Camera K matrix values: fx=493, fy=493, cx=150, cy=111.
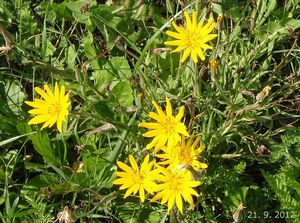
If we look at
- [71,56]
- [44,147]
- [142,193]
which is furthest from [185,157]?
[71,56]

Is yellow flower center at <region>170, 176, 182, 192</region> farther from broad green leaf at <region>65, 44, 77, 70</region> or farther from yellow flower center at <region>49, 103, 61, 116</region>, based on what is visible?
broad green leaf at <region>65, 44, 77, 70</region>

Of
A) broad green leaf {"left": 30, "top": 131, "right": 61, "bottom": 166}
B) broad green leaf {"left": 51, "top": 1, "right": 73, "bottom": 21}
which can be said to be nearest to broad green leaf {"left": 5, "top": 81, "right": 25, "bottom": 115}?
broad green leaf {"left": 30, "top": 131, "right": 61, "bottom": 166}

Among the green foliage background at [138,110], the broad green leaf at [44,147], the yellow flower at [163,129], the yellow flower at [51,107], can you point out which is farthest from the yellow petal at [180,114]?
the broad green leaf at [44,147]

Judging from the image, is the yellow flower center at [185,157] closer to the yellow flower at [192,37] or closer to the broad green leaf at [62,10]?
the yellow flower at [192,37]

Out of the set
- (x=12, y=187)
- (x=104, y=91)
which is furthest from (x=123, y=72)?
(x=12, y=187)

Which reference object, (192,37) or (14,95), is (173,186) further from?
(14,95)

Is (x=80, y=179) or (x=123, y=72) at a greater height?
(x=123, y=72)

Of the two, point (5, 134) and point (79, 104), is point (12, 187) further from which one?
point (79, 104)
